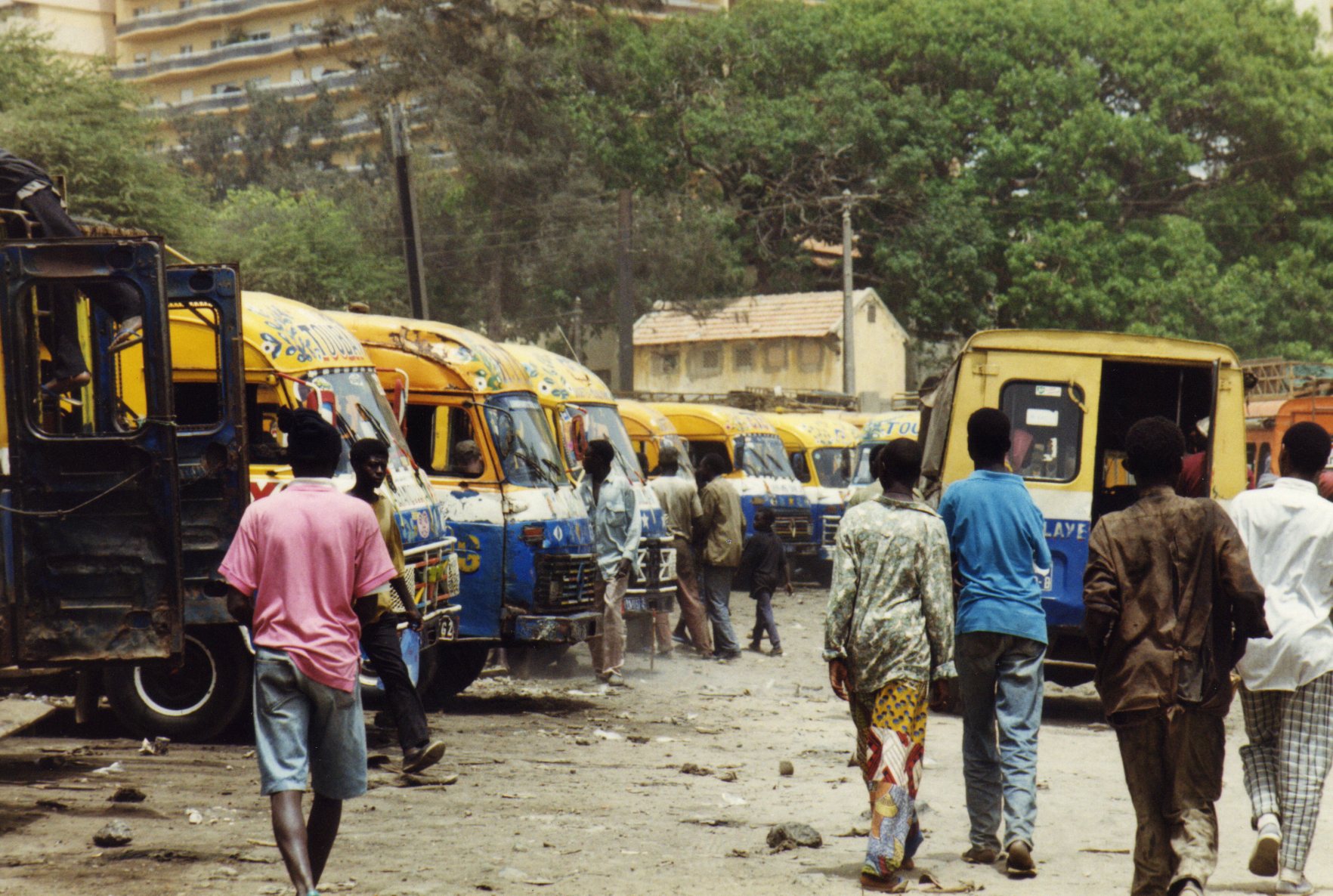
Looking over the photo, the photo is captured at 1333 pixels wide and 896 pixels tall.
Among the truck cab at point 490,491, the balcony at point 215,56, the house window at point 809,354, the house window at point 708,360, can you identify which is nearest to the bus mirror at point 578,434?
the truck cab at point 490,491

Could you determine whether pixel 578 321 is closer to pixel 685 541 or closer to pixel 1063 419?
pixel 685 541

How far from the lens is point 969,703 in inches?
283

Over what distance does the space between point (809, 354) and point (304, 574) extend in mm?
44091

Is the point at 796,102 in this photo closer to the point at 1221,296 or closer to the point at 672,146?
the point at 672,146

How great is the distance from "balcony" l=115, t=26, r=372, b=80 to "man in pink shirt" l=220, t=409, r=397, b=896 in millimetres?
70232

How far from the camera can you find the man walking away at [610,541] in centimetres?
1403

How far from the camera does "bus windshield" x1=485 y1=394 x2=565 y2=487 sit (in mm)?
12609

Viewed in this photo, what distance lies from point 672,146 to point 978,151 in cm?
895

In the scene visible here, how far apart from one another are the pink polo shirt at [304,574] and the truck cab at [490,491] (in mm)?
6402

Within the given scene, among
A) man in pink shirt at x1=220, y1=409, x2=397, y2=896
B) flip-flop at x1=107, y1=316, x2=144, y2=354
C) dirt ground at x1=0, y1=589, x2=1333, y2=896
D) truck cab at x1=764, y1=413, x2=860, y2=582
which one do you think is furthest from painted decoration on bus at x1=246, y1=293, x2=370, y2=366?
truck cab at x1=764, y1=413, x2=860, y2=582

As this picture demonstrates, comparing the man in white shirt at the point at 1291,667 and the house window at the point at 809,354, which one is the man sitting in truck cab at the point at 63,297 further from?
the house window at the point at 809,354

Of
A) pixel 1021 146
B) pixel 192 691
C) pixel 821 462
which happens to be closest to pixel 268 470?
pixel 192 691

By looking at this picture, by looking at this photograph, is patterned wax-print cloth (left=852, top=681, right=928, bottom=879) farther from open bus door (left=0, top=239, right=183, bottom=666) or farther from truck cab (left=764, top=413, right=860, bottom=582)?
truck cab (left=764, top=413, right=860, bottom=582)

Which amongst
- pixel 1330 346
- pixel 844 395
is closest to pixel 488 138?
pixel 844 395
